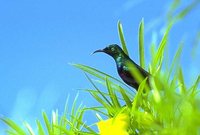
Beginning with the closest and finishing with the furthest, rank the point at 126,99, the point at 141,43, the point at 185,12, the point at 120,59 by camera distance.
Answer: the point at 185,12, the point at 126,99, the point at 141,43, the point at 120,59

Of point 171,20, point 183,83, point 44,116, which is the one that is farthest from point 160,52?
point 171,20

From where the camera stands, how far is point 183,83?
2.90 feet

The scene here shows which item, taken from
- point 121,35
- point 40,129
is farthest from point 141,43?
point 40,129

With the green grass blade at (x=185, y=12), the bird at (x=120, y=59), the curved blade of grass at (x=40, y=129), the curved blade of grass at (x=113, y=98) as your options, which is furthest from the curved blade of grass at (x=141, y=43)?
the green grass blade at (x=185, y=12)

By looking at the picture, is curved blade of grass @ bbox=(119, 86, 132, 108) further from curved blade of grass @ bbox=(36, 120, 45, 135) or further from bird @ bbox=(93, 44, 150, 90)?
curved blade of grass @ bbox=(36, 120, 45, 135)

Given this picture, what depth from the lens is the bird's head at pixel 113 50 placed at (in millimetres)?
1054

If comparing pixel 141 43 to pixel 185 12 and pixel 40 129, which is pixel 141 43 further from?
pixel 185 12

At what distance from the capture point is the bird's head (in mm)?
1054

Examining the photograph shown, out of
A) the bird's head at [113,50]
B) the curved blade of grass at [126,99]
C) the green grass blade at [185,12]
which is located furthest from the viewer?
the bird's head at [113,50]

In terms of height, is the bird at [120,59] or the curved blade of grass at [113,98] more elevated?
the bird at [120,59]

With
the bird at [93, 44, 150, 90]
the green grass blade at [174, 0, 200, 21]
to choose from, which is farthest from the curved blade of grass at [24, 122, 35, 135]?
the green grass blade at [174, 0, 200, 21]

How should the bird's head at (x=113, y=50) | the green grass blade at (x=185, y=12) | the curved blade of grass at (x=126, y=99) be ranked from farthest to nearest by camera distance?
1. the bird's head at (x=113, y=50)
2. the curved blade of grass at (x=126, y=99)
3. the green grass blade at (x=185, y=12)

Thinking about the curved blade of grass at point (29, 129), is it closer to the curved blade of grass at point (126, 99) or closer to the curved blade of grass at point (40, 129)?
the curved blade of grass at point (40, 129)

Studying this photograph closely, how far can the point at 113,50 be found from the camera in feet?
3.56
